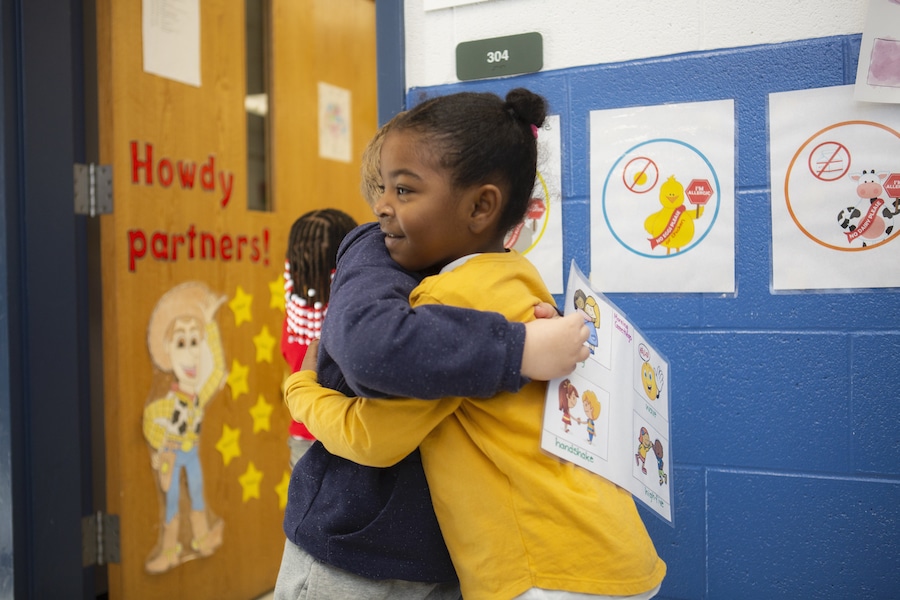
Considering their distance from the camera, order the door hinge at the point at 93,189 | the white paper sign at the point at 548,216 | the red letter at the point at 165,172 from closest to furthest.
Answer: the white paper sign at the point at 548,216
the door hinge at the point at 93,189
the red letter at the point at 165,172

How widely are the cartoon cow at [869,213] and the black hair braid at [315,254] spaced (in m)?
1.27

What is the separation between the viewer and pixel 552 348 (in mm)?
814

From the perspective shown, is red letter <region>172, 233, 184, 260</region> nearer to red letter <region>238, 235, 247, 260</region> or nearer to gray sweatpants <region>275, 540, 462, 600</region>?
red letter <region>238, 235, 247, 260</region>

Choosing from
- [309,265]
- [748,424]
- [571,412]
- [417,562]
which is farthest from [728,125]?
[309,265]

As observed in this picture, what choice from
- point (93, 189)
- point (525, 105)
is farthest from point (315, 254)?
point (525, 105)

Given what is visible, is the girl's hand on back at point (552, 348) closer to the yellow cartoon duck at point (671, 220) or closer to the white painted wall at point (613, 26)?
the yellow cartoon duck at point (671, 220)

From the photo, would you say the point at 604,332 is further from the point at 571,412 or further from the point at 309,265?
the point at 309,265

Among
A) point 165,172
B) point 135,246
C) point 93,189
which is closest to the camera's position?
point 93,189

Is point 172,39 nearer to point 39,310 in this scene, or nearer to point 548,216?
point 39,310

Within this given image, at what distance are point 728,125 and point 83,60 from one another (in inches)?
68.7

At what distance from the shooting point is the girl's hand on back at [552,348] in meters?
0.81

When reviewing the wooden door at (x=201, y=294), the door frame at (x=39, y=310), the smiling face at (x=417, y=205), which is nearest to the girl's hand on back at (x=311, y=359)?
the smiling face at (x=417, y=205)

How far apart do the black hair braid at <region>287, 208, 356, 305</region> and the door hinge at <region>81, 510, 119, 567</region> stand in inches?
33.7

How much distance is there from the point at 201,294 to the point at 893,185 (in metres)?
1.98
